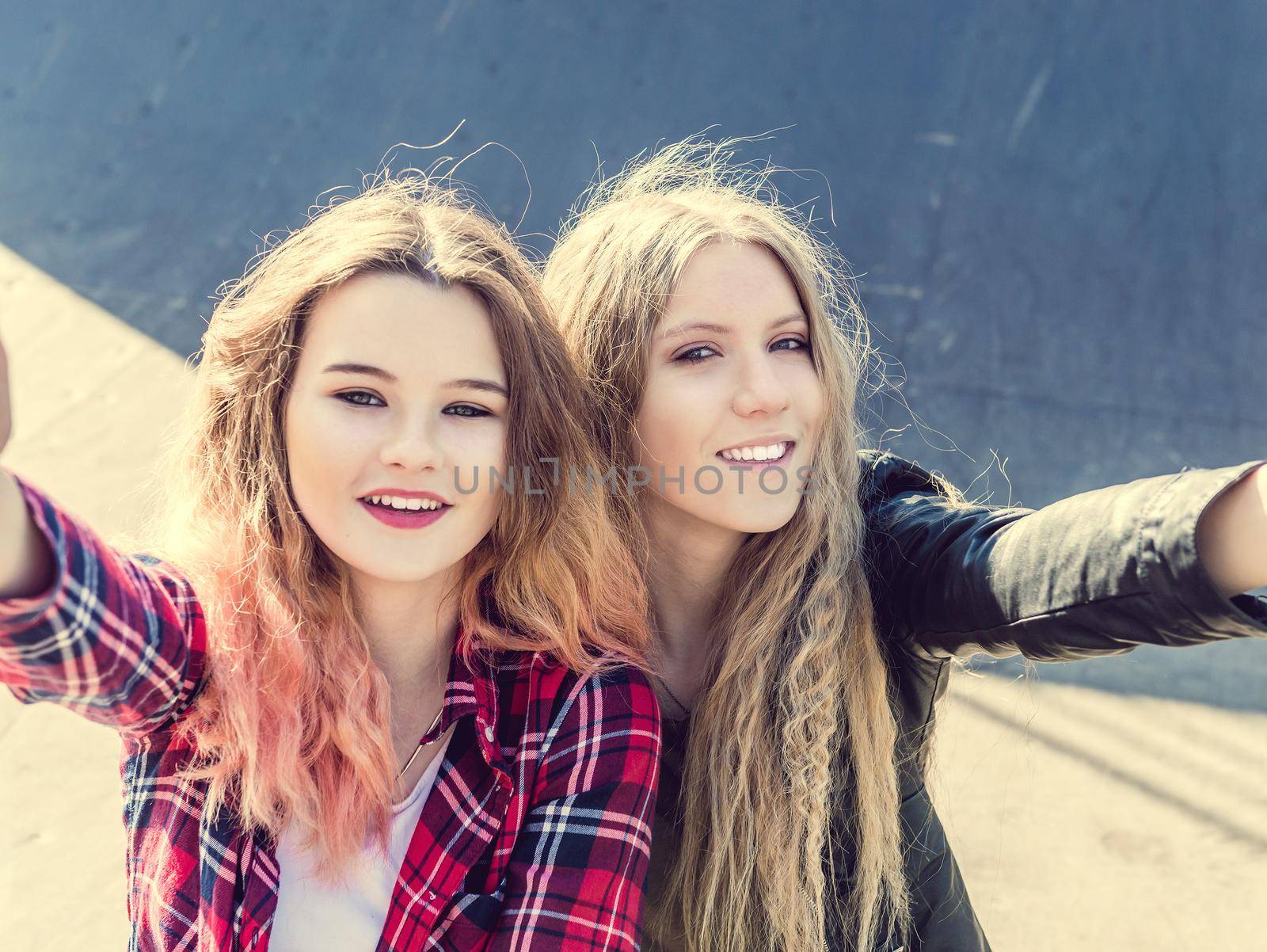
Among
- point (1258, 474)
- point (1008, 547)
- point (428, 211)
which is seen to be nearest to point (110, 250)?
point (428, 211)

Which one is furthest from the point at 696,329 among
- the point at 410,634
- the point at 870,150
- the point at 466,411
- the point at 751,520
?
the point at 870,150

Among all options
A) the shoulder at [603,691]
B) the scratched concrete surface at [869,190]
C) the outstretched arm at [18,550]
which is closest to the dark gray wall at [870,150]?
the scratched concrete surface at [869,190]

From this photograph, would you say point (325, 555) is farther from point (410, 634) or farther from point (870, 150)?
point (870, 150)

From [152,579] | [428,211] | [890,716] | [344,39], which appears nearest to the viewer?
[152,579]

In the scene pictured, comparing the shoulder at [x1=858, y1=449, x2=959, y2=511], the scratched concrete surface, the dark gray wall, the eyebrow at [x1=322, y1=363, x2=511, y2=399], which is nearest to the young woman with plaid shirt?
the eyebrow at [x1=322, y1=363, x2=511, y2=399]

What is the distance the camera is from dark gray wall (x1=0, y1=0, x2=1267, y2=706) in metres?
3.74

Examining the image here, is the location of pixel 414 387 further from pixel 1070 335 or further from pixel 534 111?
pixel 534 111

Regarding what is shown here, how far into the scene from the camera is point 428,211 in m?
1.49

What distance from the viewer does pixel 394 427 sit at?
1303 millimetres

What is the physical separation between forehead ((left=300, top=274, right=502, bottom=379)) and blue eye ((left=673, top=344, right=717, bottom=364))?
32cm

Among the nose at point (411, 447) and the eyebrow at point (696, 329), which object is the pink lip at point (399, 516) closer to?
the nose at point (411, 447)

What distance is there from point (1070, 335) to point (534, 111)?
2.47 metres

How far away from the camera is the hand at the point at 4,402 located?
76 centimetres

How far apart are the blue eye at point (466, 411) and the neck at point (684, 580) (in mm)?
417
